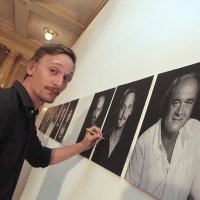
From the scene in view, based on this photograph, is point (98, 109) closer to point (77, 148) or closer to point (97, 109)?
point (97, 109)

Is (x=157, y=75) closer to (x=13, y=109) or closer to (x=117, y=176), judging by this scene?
(x=117, y=176)

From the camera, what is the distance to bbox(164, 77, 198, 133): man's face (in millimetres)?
699

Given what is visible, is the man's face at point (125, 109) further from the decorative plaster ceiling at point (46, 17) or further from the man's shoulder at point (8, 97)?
the decorative plaster ceiling at point (46, 17)

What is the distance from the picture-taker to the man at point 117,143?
0.95m

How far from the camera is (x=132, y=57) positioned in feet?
4.19

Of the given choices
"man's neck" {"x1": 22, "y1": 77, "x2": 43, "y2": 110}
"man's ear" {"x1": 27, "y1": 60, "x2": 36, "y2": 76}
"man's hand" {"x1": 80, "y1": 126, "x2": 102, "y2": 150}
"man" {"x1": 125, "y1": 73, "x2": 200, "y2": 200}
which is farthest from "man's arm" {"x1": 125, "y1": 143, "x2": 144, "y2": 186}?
"man's ear" {"x1": 27, "y1": 60, "x2": 36, "y2": 76}

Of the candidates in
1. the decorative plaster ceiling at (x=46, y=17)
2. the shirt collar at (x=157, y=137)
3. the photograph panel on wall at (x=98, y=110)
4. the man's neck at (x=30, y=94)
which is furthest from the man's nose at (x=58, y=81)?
the decorative plaster ceiling at (x=46, y=17)

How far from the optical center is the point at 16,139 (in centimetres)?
105

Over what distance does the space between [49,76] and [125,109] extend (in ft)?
1.45

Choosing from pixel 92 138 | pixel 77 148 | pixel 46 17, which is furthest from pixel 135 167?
pixel 46 17

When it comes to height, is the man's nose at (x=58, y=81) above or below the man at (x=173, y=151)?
above

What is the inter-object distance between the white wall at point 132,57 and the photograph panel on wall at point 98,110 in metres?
0.06

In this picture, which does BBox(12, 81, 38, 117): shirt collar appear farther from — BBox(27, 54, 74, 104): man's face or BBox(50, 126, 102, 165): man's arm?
BBox(50, 126, 102, 165): man's arm

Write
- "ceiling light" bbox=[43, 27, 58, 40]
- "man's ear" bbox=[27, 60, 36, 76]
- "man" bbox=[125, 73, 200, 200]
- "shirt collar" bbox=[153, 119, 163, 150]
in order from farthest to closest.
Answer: "ceiling light" bbox=[43, 27, 58, 40], "man's ear" bbox=[27, 60, 36, 76], "shirt collar" bbox=[153, 119, 163, 150], "man" bbox=[125, 73, 200, 200]
